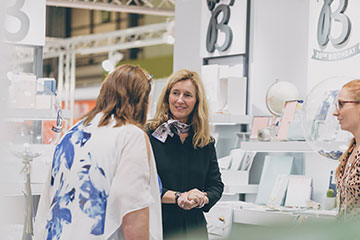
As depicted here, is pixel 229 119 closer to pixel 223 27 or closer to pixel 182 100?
pixel 223 27

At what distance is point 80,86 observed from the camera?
19.2m

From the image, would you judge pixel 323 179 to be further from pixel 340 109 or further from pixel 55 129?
pixel 55 129

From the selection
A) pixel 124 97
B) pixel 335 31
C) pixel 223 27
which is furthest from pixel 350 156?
pixel 223 27

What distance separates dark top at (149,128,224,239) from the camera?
2.66 metres

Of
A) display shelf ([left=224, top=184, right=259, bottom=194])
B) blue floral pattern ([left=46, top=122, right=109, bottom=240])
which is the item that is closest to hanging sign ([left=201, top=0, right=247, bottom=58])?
display shelf ([left=224, top=184, right=259, bottom=194])

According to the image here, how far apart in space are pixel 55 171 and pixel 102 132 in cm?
19

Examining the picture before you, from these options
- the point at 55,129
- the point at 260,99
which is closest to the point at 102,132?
the point at 55,129

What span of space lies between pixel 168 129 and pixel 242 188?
→ 81.7 inches

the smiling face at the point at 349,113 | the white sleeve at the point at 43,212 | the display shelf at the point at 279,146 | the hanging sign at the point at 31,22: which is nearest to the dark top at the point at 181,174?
the smiling face at the point at 349,113

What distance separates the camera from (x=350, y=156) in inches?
103

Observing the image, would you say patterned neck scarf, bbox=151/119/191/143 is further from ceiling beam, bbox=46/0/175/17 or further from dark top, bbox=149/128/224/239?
ceiling beam, bbox=46/0/175/17

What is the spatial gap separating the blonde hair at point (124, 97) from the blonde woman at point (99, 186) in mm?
38

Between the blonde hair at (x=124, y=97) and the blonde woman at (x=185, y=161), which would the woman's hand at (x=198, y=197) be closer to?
the blonde woman at (x=185, y=161)

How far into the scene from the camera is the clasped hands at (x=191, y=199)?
101 inches
